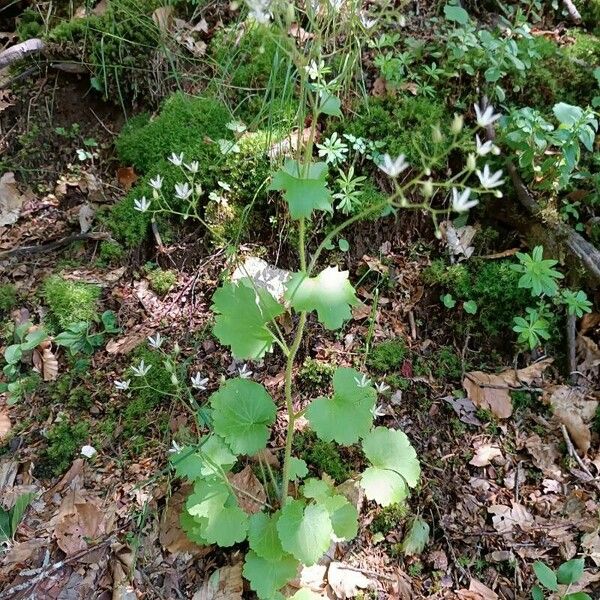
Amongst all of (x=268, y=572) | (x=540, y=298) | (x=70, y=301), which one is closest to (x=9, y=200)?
(x=70, y=301)

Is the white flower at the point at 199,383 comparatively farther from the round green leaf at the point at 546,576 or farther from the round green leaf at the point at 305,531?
the round green leaf at the point at 546,576

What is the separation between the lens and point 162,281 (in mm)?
2914

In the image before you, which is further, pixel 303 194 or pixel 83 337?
pixel 83 337

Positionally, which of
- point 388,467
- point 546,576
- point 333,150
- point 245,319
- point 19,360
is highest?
point 333,150

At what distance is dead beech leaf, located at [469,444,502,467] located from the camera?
2.51m

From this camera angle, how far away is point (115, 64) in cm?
338

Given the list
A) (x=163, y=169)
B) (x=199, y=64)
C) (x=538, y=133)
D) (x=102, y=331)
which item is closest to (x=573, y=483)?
(x=538, y=133)

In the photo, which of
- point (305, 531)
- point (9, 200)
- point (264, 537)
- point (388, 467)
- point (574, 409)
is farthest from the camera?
point (9, 200)

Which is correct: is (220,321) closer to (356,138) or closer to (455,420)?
(455,420)

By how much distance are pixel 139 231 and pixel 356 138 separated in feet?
4.18

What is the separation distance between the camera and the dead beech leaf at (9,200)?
10.6 feet

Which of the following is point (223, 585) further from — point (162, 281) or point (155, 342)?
point (162, 281)

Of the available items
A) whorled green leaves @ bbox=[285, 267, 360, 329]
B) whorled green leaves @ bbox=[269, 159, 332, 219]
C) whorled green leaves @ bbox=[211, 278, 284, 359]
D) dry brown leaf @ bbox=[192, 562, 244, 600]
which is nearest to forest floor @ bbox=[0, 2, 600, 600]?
dry brown leaf @ bbox=[192, 562, 244, 600]

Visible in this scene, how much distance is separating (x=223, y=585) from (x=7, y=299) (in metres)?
1.82
